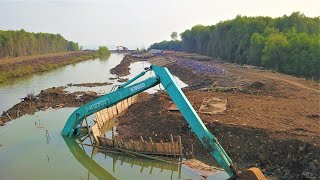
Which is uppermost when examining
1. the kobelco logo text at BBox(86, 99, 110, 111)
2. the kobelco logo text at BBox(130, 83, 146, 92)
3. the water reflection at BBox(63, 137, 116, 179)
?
the kobelco logo text at BBox(130, 83, 146, 92)

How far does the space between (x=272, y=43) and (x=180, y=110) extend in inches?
1314

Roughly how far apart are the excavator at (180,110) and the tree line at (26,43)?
63.9m

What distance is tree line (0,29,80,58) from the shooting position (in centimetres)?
7569

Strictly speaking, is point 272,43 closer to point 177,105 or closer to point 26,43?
point 177,105

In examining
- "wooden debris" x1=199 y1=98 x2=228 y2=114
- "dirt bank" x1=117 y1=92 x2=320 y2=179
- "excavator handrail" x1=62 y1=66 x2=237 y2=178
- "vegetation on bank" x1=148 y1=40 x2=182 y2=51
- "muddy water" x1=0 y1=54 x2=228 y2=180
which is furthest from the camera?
"vegetation on bank" x1=148 y1=40 x2=182 y2=51

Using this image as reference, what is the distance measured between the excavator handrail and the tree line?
210ft

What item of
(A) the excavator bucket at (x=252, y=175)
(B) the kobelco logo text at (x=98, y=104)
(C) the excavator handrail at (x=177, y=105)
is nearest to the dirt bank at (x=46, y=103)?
(C) the excavator handrail at (x=177, y=105)


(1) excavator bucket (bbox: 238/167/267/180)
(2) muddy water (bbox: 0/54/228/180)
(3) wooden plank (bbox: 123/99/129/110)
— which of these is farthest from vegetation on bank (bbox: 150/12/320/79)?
(1) excavator bucket (bbox: 238/167/267/180)

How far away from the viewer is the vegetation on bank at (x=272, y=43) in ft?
121

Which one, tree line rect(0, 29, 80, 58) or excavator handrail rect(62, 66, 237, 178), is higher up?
tree line rect(0, 29, 80, 58)

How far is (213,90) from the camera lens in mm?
26250

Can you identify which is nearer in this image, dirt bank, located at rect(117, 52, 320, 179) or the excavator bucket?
the excavator bucket

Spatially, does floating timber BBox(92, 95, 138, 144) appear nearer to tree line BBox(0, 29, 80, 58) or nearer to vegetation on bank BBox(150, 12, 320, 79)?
vegetation on bank BBox(150, 12, 320, 79)

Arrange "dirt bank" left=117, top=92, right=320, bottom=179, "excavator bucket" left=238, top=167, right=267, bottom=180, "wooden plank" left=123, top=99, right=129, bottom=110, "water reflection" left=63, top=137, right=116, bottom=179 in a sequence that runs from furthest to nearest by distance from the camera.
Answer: "wooden plank" left=123, top=99, right=129, bottom=110, "water reflection" left=63, top=137, right=116, bottom=179, "dirt bank" left=117, top=92, right=320, bottom=179, "excavator bucket" left=238, top=167, right=267, bottom=180
